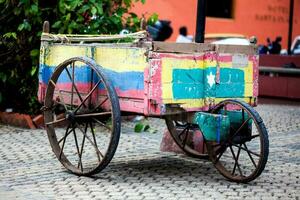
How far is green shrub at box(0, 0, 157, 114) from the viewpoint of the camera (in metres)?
8.91

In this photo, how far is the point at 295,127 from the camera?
31.6 ft

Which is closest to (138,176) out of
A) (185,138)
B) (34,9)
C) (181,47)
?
(185,138)

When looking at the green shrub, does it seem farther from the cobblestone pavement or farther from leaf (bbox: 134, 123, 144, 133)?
leaf (bbox: 134, 123, 144, 133)

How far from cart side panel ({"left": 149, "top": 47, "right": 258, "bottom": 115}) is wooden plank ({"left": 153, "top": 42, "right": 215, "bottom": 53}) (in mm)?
149

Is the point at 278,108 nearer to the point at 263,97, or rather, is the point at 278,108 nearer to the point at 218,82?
the point at 263,97

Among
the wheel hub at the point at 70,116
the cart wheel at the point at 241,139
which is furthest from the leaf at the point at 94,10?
the cart wheel at the point at 241,139

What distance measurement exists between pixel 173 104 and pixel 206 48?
2.90 ft

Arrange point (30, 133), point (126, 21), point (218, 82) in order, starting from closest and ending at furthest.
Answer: point (218, 82) < point (30, 133) < point (126, 21)

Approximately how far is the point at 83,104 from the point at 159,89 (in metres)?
0.89

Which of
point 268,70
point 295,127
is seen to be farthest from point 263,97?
point 295,127

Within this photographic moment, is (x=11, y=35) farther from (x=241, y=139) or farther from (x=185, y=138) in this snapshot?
(x=241, y=139)

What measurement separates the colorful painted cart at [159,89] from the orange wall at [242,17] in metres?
13.2

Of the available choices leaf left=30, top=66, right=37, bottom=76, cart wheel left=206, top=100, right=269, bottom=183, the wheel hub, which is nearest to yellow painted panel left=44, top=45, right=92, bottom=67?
the wheel hub

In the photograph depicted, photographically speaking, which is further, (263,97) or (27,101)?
(263,97)
